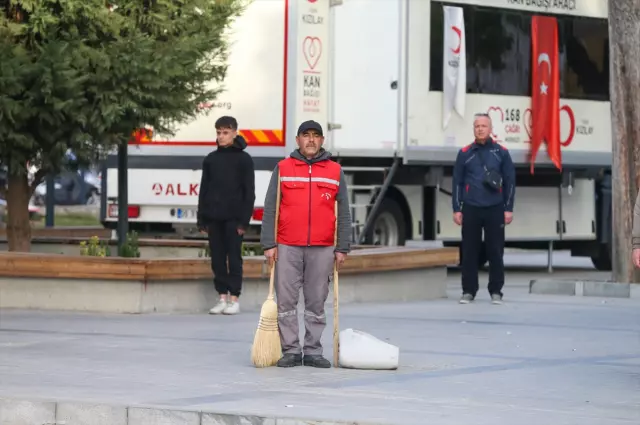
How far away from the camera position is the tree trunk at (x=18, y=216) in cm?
1731

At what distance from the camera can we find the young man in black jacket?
15336 mm

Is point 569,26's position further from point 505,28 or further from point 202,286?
point 202,286

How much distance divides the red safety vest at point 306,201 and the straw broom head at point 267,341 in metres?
0.49

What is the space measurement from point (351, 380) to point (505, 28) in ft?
42.9

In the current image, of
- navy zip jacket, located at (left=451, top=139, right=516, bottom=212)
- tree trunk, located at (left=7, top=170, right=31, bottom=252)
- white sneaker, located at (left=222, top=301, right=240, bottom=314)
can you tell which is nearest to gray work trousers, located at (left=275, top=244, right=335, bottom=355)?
white sneaker, located at (left=222, top=301, right=240, bottom=314)

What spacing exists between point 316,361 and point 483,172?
6.09 meters

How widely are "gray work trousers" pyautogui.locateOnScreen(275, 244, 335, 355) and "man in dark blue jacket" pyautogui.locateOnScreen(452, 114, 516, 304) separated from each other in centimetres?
578

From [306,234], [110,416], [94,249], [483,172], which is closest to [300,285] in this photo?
[306,234]

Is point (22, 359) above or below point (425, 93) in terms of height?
below

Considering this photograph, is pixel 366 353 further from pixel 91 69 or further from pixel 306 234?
pixel 91 69

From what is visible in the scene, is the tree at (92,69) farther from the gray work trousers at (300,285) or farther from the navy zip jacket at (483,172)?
the gray work trousers at (300,285)

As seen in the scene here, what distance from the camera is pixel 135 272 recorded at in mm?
15219

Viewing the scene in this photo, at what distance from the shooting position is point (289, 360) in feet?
37.6

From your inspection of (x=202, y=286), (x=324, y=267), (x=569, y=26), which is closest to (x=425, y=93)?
(x=569, y=26)
